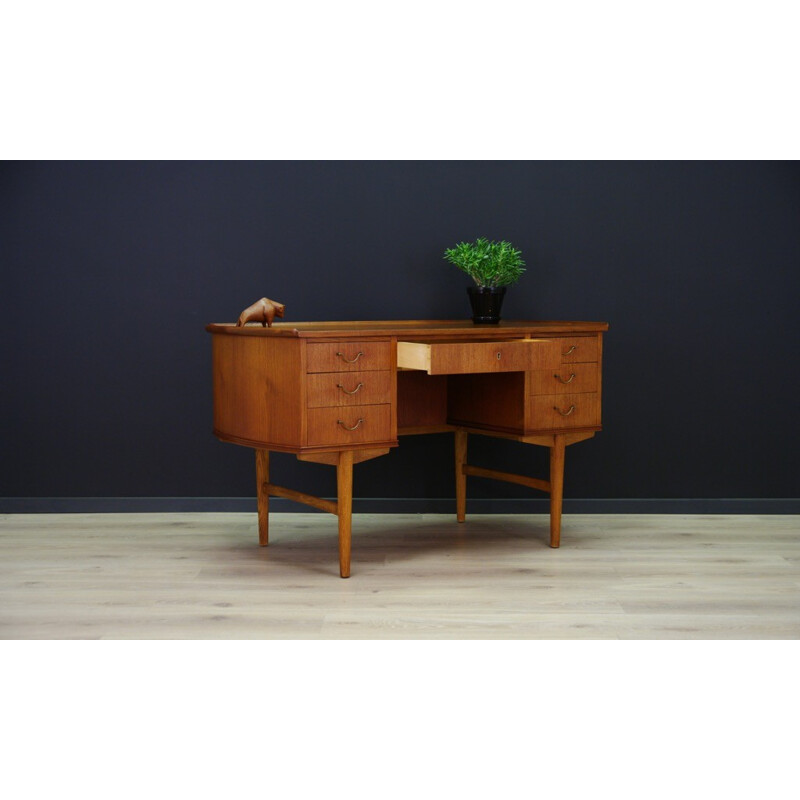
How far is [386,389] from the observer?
3105mm

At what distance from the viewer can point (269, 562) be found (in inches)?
130

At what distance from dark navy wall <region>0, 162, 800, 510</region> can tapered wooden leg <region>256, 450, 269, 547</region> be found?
469 millimetres

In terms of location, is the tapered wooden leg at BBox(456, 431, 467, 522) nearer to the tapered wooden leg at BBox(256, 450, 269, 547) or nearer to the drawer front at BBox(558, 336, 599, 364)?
the drawer front at BBox(558, 336, 599, 364)

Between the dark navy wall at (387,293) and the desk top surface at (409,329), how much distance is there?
0.31 meters

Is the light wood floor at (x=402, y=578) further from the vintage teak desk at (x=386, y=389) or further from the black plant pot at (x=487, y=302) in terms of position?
the black plant pot at (x=487, y=302)

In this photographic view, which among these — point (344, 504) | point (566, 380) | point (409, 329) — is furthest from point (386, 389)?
point (566, 380)

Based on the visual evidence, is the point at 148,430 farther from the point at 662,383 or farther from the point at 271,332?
the point at 662,383

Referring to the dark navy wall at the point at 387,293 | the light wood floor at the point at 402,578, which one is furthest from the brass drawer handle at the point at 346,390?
the dark navy wall at the point at 387,293

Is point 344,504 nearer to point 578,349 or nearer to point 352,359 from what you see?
point 352,359

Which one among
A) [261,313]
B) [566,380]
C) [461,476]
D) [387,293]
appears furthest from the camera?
[387,293]

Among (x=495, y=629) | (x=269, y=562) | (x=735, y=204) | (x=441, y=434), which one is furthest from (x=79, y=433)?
(x=735, y=204)

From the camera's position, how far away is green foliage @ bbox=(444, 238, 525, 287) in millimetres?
3619

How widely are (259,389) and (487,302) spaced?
0.96m

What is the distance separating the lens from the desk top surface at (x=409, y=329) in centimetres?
302
